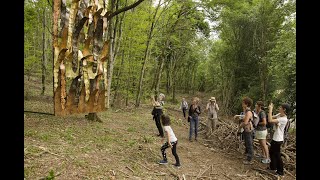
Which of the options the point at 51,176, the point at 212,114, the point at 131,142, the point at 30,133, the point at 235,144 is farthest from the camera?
the point at 212,114

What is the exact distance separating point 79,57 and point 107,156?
3.10m

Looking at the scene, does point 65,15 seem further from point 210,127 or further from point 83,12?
point 210,127

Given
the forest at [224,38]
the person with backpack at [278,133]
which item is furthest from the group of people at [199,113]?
the forest at [224,38]

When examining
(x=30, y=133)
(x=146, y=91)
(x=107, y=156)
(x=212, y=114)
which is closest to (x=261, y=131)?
(x=212, y=114)

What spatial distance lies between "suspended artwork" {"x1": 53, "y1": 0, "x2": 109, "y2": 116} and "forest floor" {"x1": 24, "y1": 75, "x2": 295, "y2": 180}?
37.6 inches

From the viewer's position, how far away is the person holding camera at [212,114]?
11.5 metres

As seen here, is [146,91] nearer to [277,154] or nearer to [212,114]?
[212,114]

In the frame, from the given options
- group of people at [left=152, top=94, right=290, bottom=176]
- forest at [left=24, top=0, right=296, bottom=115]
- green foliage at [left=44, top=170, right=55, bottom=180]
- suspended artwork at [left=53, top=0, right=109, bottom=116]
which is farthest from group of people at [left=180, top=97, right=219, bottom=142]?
green foliage at [left=44, top=170, right=55, bottom=180]

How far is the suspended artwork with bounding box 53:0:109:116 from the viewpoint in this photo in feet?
24.2

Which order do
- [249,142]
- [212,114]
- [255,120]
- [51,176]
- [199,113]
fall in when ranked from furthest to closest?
[212,114]
[199,113]
[249,142]
[255,120]
[51,176]

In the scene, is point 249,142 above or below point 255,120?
below

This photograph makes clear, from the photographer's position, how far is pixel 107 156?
23.6 ft

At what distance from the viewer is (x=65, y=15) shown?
7.40 m

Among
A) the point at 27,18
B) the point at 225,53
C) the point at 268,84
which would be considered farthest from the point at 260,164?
the point at 225,53
